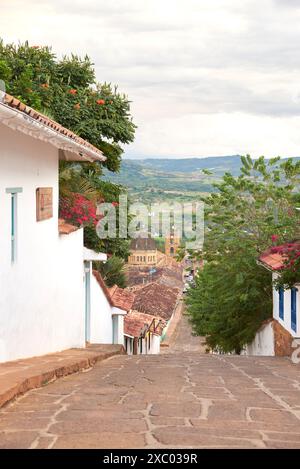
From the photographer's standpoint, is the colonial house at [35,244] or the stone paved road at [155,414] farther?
the colonial house at [35,244]

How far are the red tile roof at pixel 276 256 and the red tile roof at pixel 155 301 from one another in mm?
39668

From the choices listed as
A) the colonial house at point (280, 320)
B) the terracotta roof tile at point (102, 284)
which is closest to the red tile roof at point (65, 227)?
the terracotta roof tile at point (102, 284)

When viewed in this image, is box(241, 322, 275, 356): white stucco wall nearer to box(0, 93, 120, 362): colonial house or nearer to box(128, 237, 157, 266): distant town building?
box(0, 93, 120, 362): colonial house

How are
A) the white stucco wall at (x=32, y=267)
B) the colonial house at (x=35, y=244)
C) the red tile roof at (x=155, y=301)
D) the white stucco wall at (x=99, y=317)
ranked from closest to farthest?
the colonial house at (x=35, y=244) < the white stucco wall at (x=32, y=267) < the white stucco wall at (x=99, y=317) < the red tile roof at (x=155, y=301)

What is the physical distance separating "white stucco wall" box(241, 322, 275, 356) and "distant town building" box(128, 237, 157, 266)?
89251 millimetres

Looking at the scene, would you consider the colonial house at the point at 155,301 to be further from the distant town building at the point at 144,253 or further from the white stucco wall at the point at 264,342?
the distant town building at the point at 144,253

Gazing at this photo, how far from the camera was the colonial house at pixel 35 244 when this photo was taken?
1045cm

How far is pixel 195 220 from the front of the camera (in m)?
29.7

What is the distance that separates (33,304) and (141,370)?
2.07 metres

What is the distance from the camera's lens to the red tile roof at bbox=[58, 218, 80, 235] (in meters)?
15.0

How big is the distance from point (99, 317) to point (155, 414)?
1625 centimetres

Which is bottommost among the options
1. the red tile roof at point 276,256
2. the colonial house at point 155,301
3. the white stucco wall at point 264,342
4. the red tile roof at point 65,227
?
the colonial house at point 155,301

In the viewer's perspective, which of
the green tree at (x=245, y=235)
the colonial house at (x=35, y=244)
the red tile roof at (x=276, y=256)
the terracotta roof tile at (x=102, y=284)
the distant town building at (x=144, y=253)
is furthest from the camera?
the distant town building at (x=144, y=253)

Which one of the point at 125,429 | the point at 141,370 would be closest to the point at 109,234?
the point at 141,370
